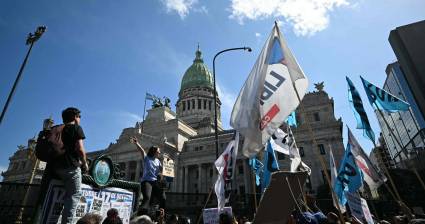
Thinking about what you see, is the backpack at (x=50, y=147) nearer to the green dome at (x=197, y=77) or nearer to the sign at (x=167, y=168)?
the sign at (x=167, y=168)

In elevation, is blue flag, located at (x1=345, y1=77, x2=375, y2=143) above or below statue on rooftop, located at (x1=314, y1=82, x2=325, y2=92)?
below

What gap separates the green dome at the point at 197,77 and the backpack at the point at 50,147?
234 feet

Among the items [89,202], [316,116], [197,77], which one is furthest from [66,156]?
[197,77]

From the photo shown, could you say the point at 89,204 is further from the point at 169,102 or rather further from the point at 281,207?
the point at 169,102

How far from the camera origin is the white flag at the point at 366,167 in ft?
29.0

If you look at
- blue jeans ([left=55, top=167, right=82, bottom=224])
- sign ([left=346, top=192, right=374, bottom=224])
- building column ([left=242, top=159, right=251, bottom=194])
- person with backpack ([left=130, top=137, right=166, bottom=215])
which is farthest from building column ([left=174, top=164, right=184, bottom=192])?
blue jeans ([left=55, top=167, right=82, bottom=224])

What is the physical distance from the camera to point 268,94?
5590 millimetres

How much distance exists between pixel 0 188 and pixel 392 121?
74.2 meters

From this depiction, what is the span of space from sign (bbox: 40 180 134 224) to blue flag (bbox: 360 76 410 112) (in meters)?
8.67

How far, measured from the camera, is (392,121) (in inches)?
2425

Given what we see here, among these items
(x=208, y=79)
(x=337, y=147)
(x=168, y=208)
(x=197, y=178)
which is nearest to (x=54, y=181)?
(x=168, y=208)

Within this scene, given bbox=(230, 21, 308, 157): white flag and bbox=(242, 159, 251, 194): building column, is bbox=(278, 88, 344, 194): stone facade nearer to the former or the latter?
bbox=(242, 159, 251, 194): building column

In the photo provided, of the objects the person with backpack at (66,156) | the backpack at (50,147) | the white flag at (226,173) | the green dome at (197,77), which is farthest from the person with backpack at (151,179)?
the green dome at (197,77)

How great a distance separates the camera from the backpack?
3.74 metres
